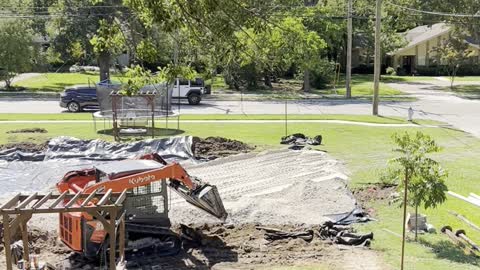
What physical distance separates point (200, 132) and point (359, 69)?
51.0 metres

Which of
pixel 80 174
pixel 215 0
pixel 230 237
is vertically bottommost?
pixel 230 237

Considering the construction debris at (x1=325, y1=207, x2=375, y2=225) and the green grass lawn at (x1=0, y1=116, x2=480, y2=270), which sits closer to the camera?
the green grass lawn at (x1=0, y1=116, x2=480, y2=270)

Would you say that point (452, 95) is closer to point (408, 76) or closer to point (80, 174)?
point (408, 76)

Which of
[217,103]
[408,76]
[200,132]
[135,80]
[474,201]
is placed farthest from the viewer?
[408,76]

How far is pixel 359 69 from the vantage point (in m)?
76.0

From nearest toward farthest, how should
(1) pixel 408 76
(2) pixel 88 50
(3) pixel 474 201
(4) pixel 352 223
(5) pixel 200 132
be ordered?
(4) pixel 352 223 < (3) pixel 474 201 < (5) pixel 200 132 < (2) pixel 88 50 < (1) pixel 408 76

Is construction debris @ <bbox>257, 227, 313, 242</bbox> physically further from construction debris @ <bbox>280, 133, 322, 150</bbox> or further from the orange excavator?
construction debris @ <bbox>280, 133, 322, 150</bbox>

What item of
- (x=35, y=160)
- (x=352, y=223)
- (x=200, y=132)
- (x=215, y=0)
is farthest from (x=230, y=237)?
(x=200, y=132)

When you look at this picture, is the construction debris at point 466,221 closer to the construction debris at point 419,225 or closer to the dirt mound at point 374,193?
the construction debris at point 419,225

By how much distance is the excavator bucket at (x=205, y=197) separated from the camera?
12.3 m

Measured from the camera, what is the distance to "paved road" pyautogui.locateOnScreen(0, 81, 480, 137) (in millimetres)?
36344

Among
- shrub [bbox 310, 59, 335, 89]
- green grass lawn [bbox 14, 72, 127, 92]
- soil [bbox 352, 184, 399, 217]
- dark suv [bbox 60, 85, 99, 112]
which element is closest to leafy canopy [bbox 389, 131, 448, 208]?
soil [bbox 352, 184, 399, 217]

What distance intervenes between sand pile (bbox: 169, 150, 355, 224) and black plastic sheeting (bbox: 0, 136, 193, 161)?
1891 millimetres

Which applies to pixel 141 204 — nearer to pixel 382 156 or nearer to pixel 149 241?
pixel 149 241
